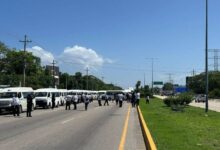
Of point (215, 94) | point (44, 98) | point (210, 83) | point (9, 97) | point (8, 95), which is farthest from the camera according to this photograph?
point (210, 83)

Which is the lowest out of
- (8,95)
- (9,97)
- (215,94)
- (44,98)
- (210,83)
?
(215,94)

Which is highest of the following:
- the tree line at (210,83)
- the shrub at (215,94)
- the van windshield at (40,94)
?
the tree line at (210,83)

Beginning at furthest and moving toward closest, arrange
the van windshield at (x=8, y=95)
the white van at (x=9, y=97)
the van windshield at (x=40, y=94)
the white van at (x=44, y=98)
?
the van windshield at (x=40, y=94), the white van at (x=44, y=98), the van windshield at (x=8, y=95), the white van at (x=9, y=97)

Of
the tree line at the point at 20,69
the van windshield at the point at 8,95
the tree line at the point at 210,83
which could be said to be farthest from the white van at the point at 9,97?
the tree line at the point at 210,83

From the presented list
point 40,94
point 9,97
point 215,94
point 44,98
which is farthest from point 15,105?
point 215,94

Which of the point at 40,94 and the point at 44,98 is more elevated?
the point at 40,94

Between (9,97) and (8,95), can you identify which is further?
(8,95)

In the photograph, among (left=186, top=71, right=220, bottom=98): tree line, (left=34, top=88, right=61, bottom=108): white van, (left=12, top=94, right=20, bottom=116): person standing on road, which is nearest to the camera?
(left=12, top=94, right=20, bottom=116): person standing on road

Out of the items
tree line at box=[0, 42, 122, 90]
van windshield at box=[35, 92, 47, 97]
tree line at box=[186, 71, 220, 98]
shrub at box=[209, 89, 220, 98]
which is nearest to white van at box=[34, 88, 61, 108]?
van windshield at box=[35, 92, 47, 97]

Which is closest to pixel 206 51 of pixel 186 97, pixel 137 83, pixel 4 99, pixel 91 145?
pixel 4 99

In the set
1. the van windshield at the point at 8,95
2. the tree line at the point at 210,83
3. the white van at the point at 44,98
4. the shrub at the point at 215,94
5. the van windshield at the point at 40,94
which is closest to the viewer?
the van windshield at the point at 8,95

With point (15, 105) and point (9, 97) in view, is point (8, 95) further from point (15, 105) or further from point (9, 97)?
point (15, 105)

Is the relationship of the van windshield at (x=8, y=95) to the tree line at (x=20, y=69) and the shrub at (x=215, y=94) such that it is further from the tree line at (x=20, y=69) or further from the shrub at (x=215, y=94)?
the shrub at (x=215, y=94)

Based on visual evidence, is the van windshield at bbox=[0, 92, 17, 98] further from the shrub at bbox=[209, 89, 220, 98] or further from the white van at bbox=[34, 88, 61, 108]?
the shrub at bbox=[209, 89, 220, 98]
